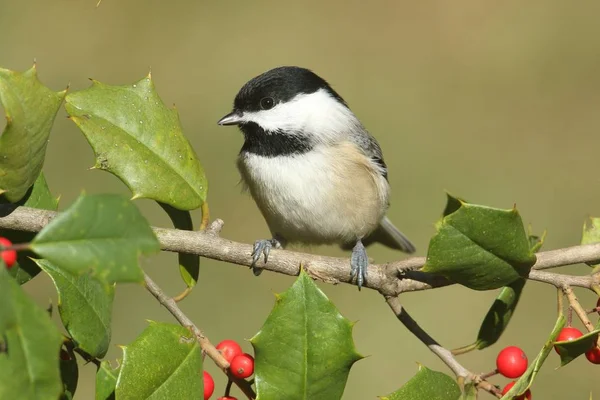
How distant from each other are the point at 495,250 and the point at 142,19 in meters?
6.44

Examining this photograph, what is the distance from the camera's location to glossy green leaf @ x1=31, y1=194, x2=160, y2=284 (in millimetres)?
1071

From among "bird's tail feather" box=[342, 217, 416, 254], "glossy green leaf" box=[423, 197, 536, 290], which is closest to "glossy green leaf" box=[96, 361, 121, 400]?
"glossy green leaf" box=[423, 197, 536, 290]

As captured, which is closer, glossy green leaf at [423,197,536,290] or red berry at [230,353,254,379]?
glossy green leaf at [423,197,536,290]

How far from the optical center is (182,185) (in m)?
2.03

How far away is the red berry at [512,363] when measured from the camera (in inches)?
70.8

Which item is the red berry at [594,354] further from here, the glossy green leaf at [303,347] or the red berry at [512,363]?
the glossy green leaf at [303,347]

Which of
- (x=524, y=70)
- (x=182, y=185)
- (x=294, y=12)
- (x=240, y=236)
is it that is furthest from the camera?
(x=294, y=12)

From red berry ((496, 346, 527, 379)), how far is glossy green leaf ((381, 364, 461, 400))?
28 cm

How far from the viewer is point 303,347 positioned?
4.99 feet

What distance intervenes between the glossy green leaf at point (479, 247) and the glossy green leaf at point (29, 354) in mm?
755

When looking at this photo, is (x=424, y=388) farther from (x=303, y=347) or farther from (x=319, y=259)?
(x=319, y=259)

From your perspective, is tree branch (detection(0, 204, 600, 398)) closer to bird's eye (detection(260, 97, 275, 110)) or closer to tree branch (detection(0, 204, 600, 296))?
tree branch (detection(0, 204, 600, 296))

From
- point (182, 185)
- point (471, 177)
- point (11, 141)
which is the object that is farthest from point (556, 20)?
point (11, 141)

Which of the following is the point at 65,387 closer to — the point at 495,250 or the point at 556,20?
the point at 495,250
